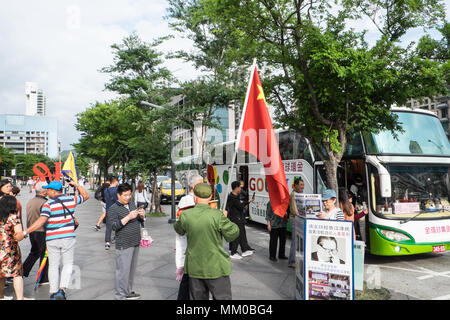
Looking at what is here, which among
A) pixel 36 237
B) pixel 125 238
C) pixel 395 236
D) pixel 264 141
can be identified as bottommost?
pixel 395 236

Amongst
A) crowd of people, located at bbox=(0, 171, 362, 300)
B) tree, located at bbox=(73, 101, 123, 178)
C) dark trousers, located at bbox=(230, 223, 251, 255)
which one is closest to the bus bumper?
crowd of people, located at bbox=(0, 171, 362, 300)

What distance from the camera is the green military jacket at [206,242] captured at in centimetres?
354

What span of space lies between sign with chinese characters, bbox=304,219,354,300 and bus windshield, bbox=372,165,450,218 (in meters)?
3.48

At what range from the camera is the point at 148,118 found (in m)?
15.6

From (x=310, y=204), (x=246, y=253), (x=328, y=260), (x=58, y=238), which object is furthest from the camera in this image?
(x=246, y=253)

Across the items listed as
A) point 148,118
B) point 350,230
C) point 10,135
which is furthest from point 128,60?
point 10,135

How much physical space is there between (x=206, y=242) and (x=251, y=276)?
3343 mm

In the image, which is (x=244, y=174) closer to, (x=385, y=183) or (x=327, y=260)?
(x=385, y=183)

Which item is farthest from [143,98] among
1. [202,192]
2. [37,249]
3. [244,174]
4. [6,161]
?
[6,161]

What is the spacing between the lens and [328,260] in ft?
14.4

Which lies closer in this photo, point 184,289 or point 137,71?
point 184,289

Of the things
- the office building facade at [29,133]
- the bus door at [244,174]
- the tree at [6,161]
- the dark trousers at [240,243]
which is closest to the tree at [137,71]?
the bus door at [244,174]

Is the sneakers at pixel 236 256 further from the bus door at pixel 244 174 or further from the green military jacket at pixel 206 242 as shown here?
the bus door at pixel 244 174
